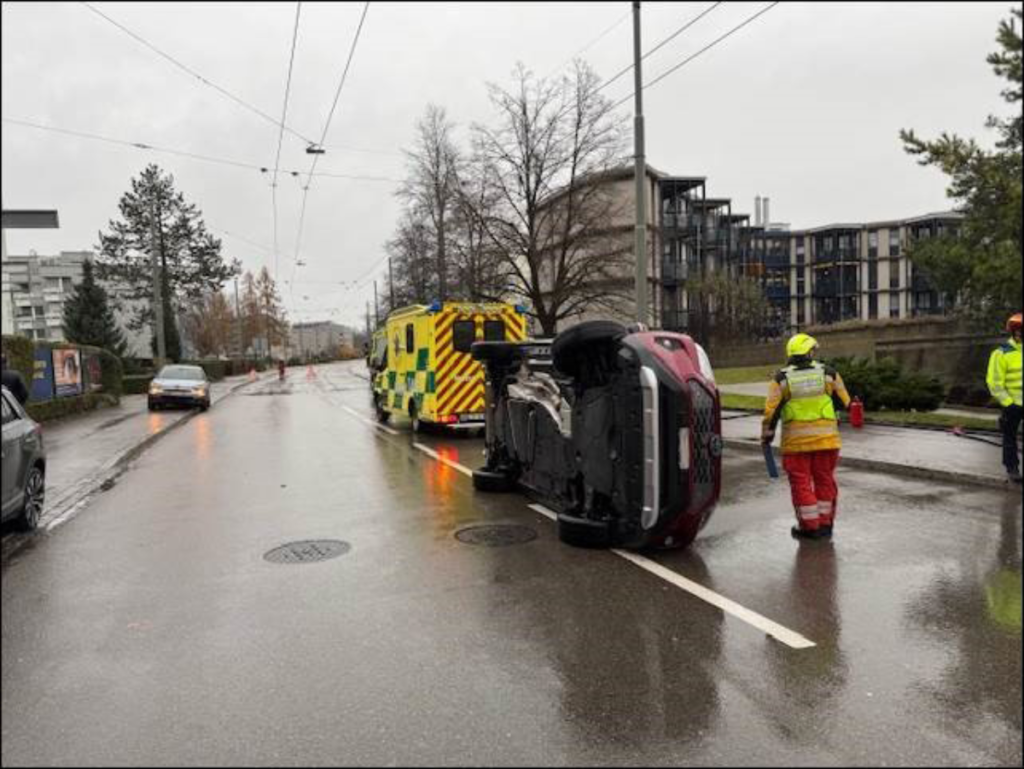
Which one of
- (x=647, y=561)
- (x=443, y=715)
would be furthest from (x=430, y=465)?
(x=443, y=715)

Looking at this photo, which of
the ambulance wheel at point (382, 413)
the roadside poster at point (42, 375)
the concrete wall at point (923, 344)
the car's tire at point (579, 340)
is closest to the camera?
the car's tire at point (579, 340)

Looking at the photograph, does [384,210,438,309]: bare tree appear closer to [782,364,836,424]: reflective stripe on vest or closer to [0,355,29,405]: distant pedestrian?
[0,355,29,405]: distant pedestrian

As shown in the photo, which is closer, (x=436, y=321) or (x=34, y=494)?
(x=34, y=494)

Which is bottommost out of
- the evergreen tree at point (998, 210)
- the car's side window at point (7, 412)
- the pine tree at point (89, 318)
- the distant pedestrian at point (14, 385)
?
the car's side window at point (7, 412)

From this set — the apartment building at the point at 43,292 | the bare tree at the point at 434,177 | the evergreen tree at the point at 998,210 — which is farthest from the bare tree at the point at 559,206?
the apartment building at the point at 43,292

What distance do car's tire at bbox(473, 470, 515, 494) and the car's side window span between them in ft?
15.8

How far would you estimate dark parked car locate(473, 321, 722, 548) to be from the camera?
A: 5.41 m

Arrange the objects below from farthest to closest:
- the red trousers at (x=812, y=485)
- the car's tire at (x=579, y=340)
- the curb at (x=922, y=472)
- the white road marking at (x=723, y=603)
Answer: the curb at (x=922, y=472)
the red trousers at (x=812, y=485)
the car's tire at (x=579, y=340)
the white road marking at (x=723, y=603)

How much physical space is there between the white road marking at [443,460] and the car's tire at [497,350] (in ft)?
7.06

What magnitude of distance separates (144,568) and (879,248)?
7739 centimetres

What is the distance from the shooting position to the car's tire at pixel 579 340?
19.2 feet

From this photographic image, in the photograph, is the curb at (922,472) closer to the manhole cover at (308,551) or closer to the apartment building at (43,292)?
the manhole cover at (308,551)

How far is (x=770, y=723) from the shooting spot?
131 inches

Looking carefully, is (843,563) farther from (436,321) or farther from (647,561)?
(436,321)
